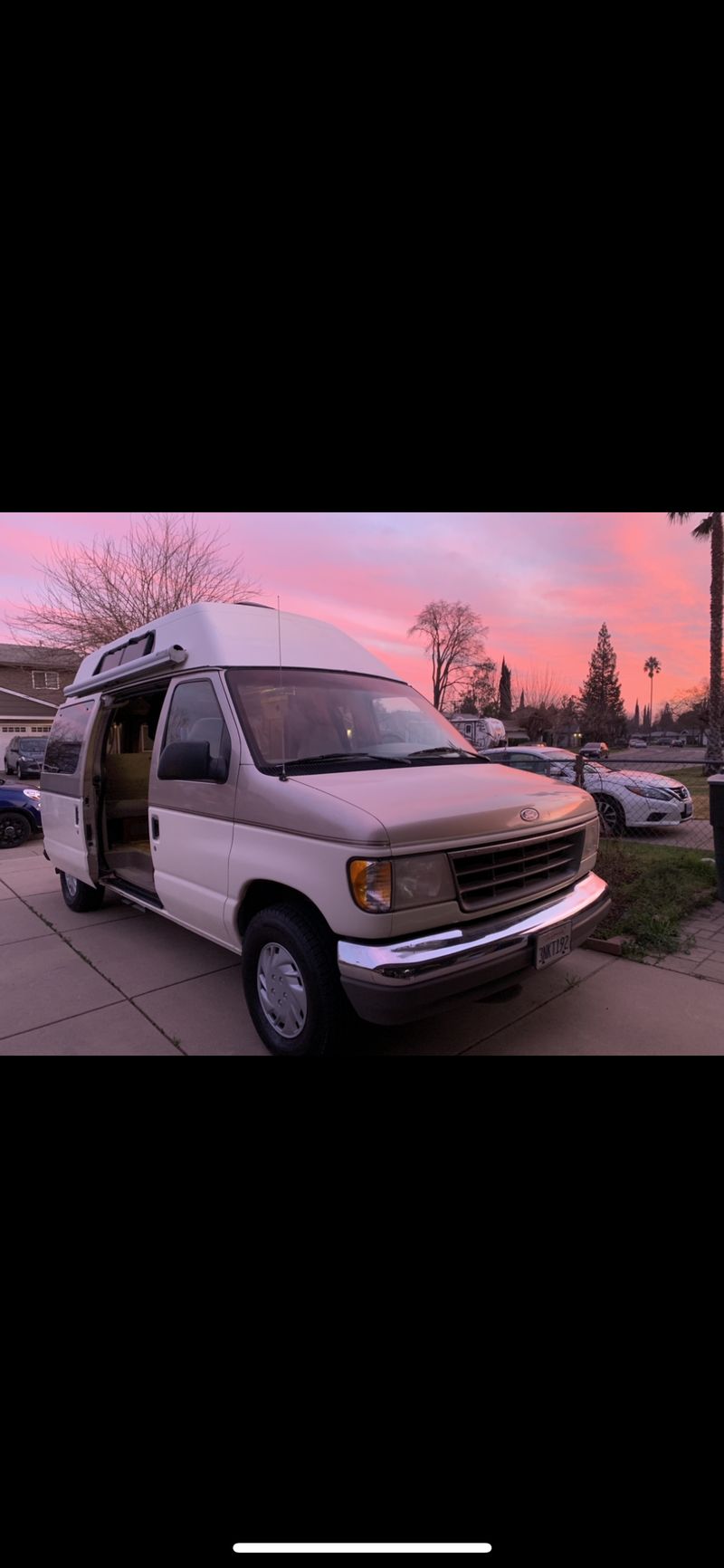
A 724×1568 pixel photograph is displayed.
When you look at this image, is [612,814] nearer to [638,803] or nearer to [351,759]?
[638,803]

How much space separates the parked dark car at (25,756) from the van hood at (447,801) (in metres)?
23.6

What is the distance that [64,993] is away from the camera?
4.22 m

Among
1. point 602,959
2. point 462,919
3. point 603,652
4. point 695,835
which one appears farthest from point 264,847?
point 603,652

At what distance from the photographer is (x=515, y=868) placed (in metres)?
3.13

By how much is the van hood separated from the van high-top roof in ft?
3.92

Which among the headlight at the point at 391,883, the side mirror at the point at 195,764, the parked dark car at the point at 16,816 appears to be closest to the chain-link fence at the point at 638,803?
the side mirror at the point at 195,764

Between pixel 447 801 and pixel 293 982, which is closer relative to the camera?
pixel 447 801

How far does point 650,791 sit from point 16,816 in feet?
34.7

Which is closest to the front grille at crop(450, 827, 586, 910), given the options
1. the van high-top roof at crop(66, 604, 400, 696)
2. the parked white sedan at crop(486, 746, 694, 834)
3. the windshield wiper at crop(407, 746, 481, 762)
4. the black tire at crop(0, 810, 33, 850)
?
the windshield wiper at crop(407, 746, 481, 762)

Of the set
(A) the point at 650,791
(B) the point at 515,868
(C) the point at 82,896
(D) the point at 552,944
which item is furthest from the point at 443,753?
(A) the point at 650,791

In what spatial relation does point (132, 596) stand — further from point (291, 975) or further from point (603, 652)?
point (603, 652)

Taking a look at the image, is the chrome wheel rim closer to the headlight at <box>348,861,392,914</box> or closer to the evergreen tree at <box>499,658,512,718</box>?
the headlight at <box>348,861,392,914</box>

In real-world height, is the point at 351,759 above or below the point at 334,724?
below
